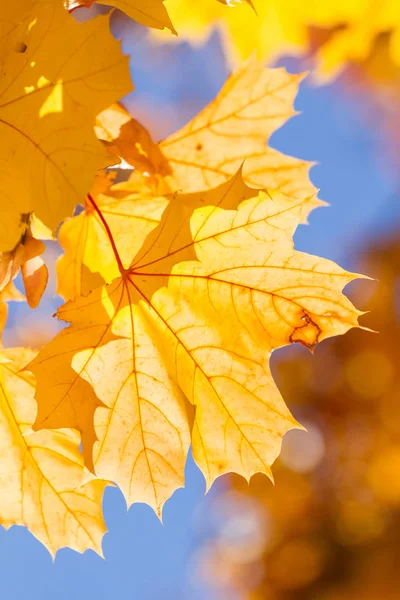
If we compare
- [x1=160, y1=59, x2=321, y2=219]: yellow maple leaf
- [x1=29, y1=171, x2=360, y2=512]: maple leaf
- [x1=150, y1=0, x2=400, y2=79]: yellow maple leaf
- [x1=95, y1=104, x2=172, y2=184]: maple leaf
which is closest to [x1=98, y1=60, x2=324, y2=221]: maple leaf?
[x1=160, y1=59, x2=321, y2=219]: yellow maple leaf

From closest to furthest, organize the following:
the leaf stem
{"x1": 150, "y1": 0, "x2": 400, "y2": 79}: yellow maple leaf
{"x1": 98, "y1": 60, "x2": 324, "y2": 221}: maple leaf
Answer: the leaf stem, {"x1": 98, "y1": 60, "x2": 324, "y2": 221}: maple leaf, {"x1": 150, "y1": 0, "x2": 400, "y2": 79}: yellow maple leaf

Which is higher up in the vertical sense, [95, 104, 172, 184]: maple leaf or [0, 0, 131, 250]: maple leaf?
[95, 104, 172, 184]: maple leaf

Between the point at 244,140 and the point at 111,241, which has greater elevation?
the point at 244,140

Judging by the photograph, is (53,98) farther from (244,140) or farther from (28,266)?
(244,140)

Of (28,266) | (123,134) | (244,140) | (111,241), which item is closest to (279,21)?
(244,140)

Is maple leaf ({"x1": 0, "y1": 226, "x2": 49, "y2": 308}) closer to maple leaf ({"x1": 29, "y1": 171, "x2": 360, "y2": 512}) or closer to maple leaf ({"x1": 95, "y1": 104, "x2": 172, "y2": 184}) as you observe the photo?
maple leaf ({"x1": 29, "y1": 171, "x2": 360, "y2": 512})

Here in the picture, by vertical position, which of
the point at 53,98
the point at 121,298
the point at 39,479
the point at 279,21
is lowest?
the point at 39,479

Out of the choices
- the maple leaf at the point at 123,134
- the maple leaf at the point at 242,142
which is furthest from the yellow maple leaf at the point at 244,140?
the maple leaf at the point at 123,134

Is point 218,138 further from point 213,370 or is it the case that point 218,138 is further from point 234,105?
point 213,370
